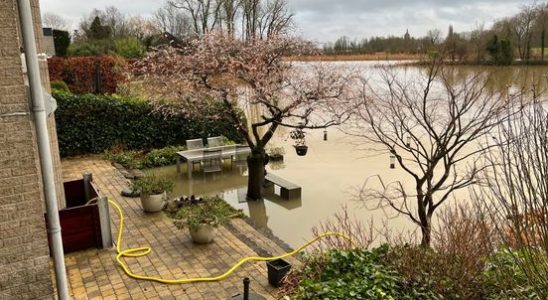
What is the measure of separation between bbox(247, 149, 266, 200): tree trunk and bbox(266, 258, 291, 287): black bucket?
4.33 meters

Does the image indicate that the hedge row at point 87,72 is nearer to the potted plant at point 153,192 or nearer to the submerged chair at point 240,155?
the submerged chair at point 240,155

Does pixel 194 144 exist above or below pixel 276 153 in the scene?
above

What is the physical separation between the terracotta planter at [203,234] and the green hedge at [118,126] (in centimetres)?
589

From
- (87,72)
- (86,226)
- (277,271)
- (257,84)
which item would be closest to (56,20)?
(87,72)

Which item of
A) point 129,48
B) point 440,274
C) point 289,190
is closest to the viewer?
point 440,274

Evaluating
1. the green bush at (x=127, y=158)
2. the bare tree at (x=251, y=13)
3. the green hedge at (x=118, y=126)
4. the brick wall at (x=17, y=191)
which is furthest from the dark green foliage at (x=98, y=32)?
the brick wall at (x=17, y=191)

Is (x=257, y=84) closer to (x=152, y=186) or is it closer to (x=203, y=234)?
(x=152, y=186)

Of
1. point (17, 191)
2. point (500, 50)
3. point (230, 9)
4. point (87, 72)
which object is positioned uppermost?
point (230, 9)

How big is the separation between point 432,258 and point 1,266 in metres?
4.39

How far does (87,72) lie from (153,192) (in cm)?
1453

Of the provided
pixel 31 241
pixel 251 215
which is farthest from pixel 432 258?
pixel 251 215

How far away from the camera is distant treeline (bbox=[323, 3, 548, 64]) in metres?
8.31

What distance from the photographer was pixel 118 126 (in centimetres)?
1381

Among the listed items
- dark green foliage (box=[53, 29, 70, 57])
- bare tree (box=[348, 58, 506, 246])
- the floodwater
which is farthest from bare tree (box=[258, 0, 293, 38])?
bare tree (box=[348, 58, 506, 246])
